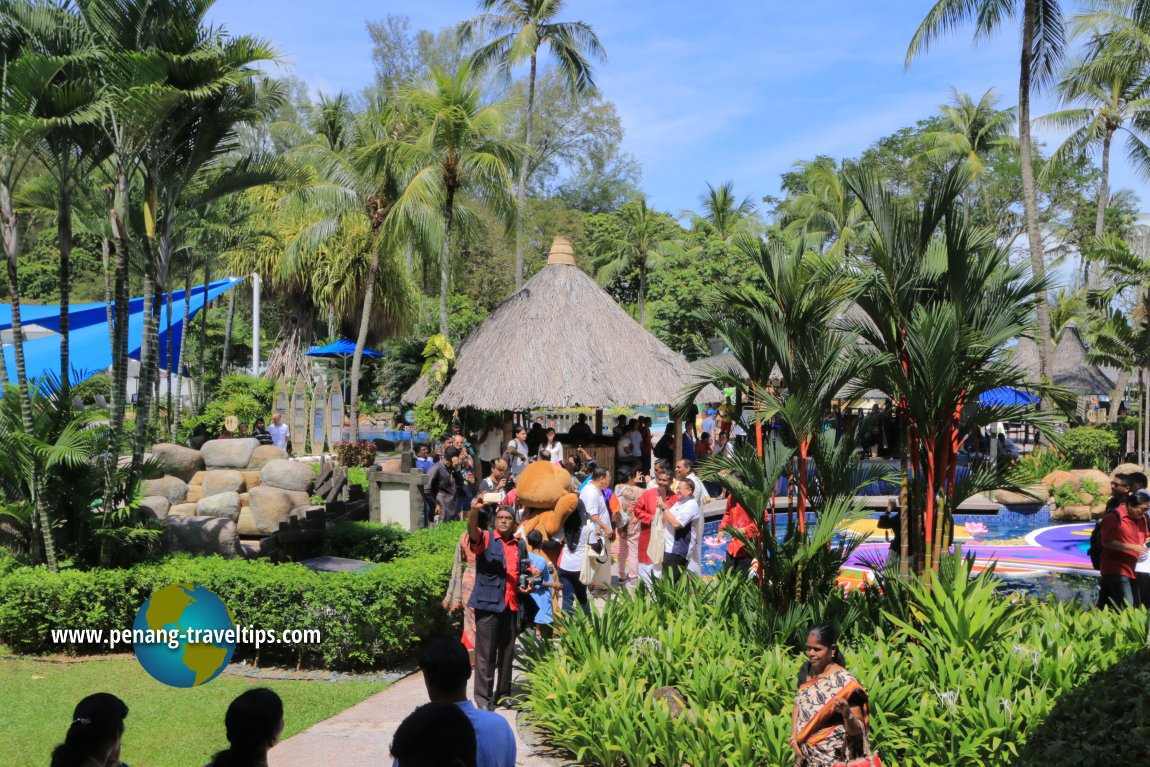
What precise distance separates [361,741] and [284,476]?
24.6 ft

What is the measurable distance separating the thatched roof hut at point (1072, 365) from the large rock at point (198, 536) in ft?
77.9

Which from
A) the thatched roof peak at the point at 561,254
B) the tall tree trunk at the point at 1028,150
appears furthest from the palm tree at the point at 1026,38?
the thatched roof peak at the point at 561,254

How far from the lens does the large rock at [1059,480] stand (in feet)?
58.9

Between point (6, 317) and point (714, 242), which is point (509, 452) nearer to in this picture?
point (6, 317)

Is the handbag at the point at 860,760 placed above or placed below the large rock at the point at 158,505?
below

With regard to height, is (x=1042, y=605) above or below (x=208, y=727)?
above

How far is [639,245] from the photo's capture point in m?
39.9

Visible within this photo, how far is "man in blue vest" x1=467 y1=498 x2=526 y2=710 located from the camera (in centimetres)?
686

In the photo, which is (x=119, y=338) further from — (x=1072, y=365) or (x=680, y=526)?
(x=1072, y=365)

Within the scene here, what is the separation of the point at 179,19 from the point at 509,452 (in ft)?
25.0

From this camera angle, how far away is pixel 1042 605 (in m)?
7.73

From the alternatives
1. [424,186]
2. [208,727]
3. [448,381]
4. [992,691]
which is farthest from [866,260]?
[424,186]

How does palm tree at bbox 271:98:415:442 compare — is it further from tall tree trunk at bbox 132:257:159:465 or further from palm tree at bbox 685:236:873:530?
palm tree at bbox 685:236:873:530

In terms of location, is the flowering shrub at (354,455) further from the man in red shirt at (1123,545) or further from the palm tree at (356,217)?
the man in red shirt at (1123,545)
